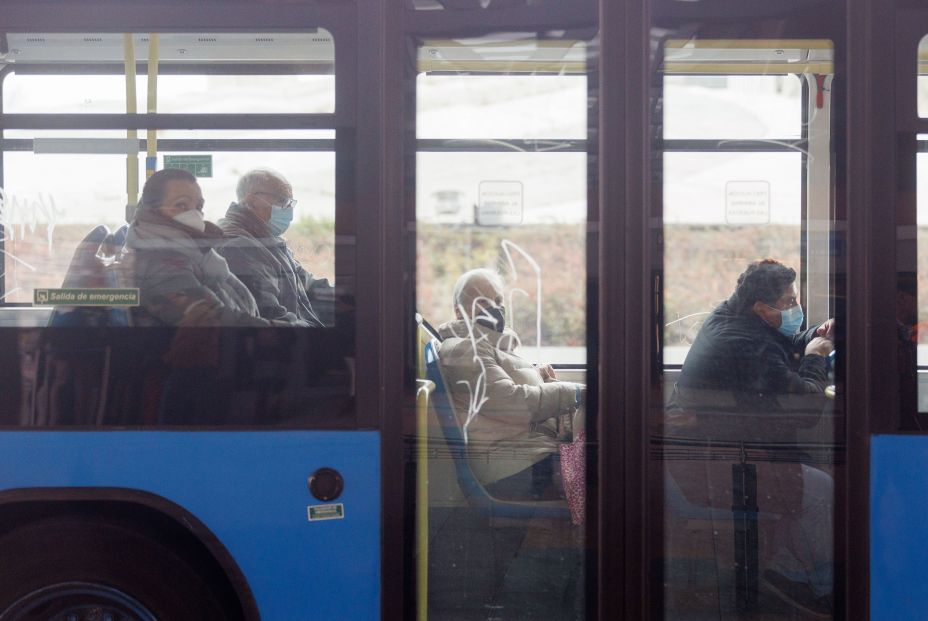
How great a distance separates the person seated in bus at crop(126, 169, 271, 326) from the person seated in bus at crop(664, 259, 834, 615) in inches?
58.0

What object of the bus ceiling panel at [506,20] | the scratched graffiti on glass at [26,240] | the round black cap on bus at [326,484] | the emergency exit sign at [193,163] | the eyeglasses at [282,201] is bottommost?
the round black cap on bus at [326,484]

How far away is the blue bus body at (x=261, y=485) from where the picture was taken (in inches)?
120

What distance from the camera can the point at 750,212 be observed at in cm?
313

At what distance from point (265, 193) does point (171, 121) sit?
379mm

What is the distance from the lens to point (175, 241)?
312cm

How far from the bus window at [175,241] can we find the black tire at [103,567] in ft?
1.22

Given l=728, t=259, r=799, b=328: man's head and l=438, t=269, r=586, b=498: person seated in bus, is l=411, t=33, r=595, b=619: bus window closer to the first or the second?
l=438, t=269, r=586, b=498: person seated in bus

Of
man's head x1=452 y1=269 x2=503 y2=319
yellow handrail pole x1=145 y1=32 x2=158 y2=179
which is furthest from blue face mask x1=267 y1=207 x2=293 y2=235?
man's head x1=452 y1=269 x2=503 y2=319

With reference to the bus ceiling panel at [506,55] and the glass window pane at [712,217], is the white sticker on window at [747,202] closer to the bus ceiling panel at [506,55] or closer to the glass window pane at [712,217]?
the glass window pane at [712,217]

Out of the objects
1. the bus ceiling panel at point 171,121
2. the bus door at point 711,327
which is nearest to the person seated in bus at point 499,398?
the bus door at point 711,327

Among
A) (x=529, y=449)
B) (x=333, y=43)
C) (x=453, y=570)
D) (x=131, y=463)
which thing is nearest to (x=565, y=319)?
(x=529, y=449)

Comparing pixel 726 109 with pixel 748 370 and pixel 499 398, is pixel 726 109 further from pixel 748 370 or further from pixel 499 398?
pixel 499 398

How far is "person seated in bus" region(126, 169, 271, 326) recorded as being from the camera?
310 cm

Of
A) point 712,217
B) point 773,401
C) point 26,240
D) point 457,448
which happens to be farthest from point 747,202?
point 26,240
